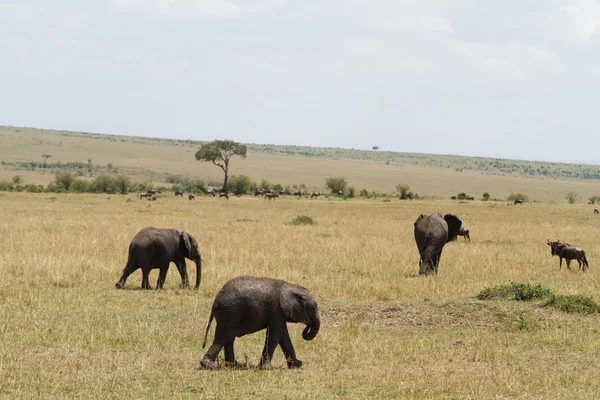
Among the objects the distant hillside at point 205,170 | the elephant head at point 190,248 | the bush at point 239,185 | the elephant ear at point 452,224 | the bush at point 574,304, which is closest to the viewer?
the bush at point 574,304

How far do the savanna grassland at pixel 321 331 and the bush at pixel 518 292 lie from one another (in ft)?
1.60

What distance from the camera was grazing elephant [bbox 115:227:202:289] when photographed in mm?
16844

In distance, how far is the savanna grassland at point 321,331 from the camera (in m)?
9.06

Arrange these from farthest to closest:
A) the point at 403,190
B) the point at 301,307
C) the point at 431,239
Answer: the point at 403,190 → the point at 431,239 → the point at 301,307

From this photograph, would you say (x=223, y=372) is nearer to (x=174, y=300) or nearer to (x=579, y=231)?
(x=174, y=300)

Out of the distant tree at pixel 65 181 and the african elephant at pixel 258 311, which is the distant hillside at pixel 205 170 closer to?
the distant tree at pixel 65 181

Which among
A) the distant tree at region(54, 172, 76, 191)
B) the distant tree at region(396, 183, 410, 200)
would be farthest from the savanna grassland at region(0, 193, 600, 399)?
the distant tree at region(396, 183, 410, 200)

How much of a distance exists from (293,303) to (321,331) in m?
2.99

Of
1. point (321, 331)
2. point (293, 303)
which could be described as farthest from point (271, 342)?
point (321, 331)

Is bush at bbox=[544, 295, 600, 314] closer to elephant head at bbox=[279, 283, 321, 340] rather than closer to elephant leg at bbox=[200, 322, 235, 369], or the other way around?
elephant head at bbox=[279, 283, 321, 340]

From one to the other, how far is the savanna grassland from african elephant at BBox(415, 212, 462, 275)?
1.53 ft

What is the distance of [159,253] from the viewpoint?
55.7 feet

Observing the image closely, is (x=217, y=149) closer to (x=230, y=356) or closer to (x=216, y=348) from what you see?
(x=230, y=356)

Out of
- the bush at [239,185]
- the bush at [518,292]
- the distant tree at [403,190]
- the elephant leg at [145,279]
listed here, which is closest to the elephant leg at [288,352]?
the bush at [518,292]
